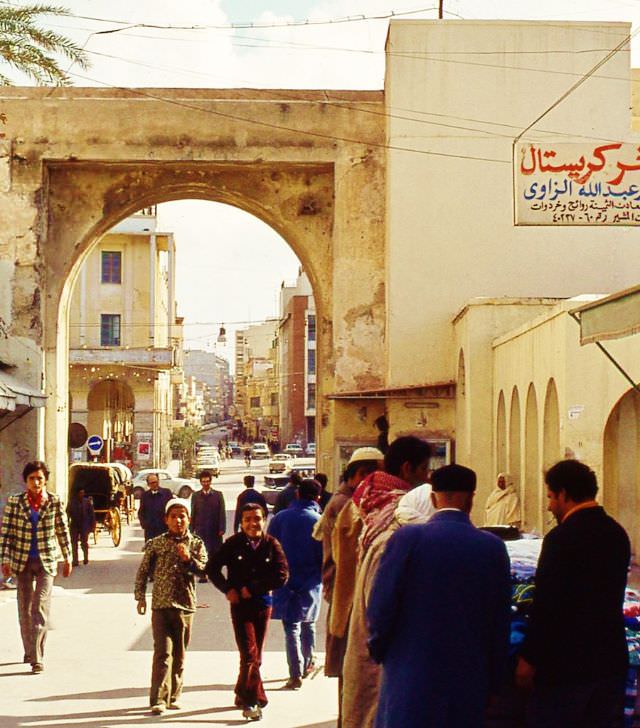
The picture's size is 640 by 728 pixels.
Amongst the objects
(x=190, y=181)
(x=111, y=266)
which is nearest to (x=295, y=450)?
(x=111, y=266)

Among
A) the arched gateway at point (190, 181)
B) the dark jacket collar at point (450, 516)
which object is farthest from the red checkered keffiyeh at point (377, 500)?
the arched gateway at point (190, 181)

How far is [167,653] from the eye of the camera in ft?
29.1

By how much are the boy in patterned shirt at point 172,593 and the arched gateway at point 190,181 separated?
13.2 metres

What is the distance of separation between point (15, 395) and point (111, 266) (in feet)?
113

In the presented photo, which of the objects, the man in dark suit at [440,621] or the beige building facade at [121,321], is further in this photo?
the beige building facade at [121,321]

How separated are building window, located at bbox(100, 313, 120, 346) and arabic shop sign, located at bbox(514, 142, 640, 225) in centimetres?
3616

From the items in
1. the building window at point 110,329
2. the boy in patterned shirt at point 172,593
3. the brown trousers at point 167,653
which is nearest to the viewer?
the brown trousers at point 167,653

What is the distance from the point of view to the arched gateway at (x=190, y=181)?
22000mm

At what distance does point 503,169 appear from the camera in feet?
72.7

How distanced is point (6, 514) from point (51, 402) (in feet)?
40.6

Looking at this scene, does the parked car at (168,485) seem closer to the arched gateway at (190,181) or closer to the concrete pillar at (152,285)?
the concrete pillar at (152,285)

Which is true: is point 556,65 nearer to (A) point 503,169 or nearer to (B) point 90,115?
(A) point 503,169

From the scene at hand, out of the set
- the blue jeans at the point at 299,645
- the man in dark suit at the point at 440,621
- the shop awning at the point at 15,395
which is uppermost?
the shop awning at the point at 15,395

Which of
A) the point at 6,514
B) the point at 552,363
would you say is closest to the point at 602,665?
the point at 6,514
